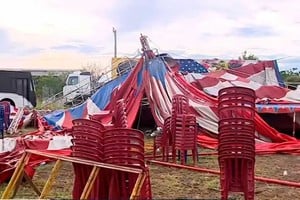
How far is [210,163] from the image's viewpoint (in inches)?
322

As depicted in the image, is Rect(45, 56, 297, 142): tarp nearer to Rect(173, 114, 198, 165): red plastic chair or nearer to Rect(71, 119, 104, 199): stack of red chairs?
Rect(173, 114, 198, 165): red plastic chair

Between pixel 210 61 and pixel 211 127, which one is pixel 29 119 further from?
pixel 210 61

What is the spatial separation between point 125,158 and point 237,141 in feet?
3.37

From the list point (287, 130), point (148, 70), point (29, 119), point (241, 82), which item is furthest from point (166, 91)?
point (29, 119)

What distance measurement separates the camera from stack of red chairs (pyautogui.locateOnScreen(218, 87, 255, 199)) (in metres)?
4.29

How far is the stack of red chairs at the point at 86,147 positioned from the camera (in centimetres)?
393

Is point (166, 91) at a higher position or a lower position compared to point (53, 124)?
higher

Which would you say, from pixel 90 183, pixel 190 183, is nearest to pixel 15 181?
pixel 90 183

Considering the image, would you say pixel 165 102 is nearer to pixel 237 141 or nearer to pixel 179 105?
pixel 179 105

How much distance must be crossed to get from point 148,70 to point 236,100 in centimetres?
717

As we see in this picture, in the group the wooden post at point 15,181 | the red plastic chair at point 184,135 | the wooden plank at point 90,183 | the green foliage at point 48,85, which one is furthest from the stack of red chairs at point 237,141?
the green foliage at point 48,85

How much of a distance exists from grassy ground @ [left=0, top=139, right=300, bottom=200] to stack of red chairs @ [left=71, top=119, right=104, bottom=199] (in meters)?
1.24

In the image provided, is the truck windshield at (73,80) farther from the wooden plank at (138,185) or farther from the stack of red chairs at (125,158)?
the wooden plank at (138,185)

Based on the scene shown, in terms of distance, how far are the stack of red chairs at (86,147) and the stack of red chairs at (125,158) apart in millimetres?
117
